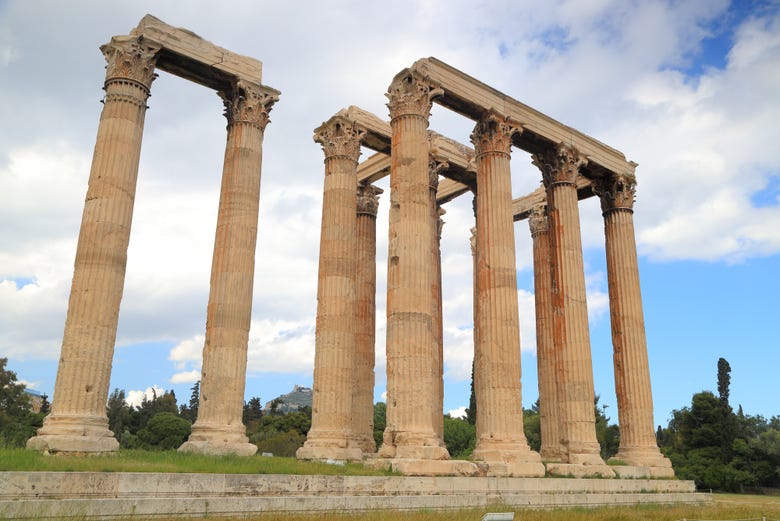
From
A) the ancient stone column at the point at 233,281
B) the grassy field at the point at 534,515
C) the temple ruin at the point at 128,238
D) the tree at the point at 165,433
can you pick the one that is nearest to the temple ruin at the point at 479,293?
the grassy field at the point at 534,515

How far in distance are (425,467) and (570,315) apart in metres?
13.4

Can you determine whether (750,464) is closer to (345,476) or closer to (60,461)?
(345,476)

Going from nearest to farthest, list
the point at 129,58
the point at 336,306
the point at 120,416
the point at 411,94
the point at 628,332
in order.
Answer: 1. the point at 129,58
2. the point at 411,94
3. the point at 336,306
4. the point at 628,332
5. the point at 120,416

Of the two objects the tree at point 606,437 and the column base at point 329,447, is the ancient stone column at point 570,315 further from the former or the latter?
the tree at point 606,437

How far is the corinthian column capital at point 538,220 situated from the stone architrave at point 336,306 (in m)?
13.8

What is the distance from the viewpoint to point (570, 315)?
33438 millimetres

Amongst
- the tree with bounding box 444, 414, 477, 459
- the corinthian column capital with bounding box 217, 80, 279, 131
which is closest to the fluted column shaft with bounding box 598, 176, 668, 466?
the corinthian column capital with bounding box 217, 80, 279, 131

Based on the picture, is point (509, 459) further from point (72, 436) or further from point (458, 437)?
point (458, 437)

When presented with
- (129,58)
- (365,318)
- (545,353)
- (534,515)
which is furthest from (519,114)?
(534,515)

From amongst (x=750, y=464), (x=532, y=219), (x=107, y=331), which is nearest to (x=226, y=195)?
(x=107, y=331)

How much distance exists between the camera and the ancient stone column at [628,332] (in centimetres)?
3494

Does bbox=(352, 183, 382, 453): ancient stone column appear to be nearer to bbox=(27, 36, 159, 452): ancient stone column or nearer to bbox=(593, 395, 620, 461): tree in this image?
bbox=(27, 36, 159, 452): ancient stone column

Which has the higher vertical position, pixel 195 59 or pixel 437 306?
pixel 195 59

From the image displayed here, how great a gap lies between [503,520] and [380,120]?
29429 mm
